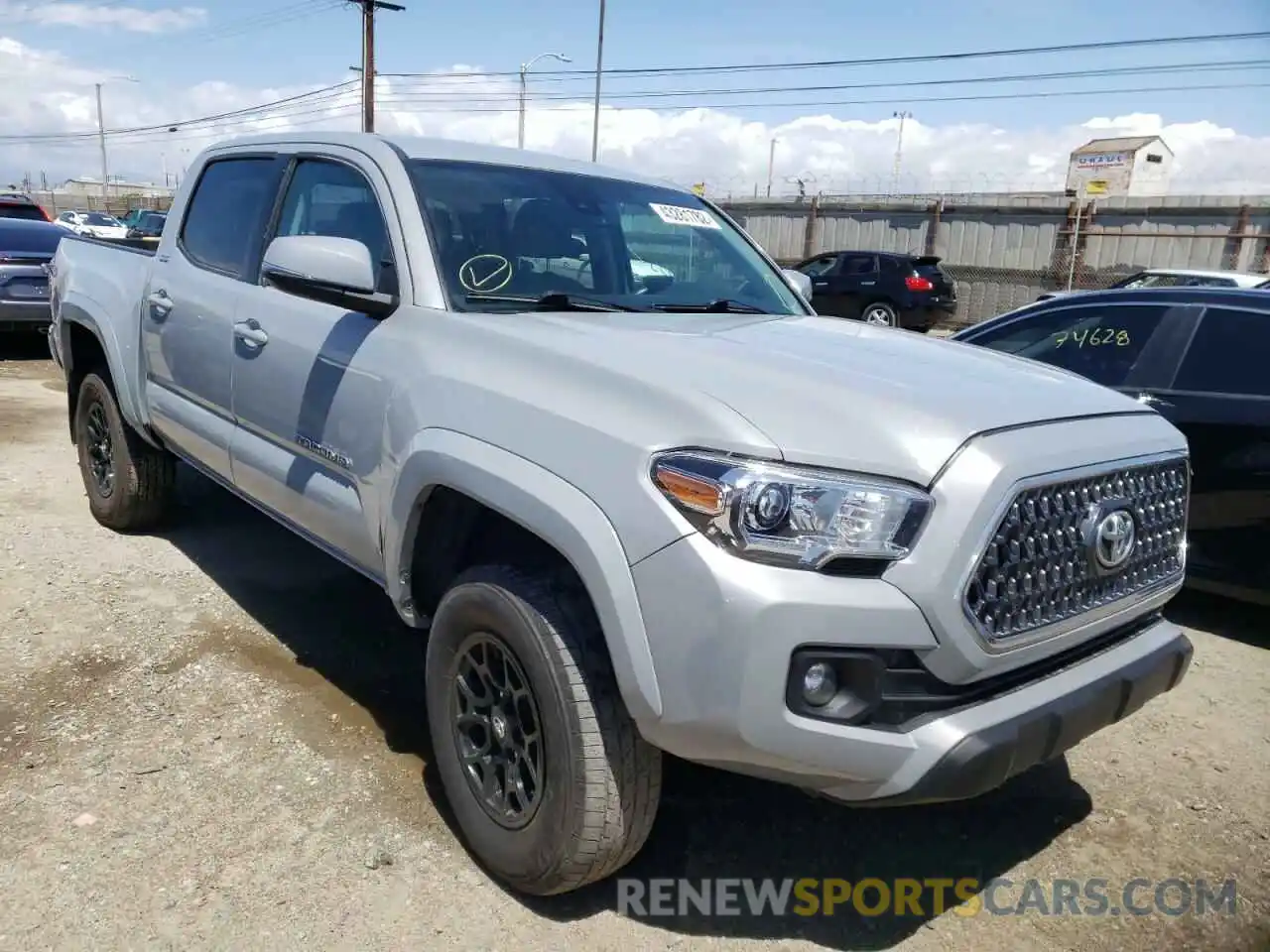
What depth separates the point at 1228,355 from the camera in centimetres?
460

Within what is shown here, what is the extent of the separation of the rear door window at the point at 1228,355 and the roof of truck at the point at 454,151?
2.61 m

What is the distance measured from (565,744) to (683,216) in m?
2.23

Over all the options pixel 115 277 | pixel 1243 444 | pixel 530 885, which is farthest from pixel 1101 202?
pixel 530 885

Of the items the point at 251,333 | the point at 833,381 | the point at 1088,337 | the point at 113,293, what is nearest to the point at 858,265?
the point at 1088,337

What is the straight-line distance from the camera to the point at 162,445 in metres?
4.72

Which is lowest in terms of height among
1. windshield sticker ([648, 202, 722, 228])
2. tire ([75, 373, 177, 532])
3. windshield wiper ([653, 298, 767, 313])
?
tire ([75, 373, 177, 532])

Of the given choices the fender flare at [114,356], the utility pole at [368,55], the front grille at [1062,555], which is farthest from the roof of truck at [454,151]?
the utility pole at [368,55]

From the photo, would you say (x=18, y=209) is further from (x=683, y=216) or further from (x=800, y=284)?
(x=800, y=284)

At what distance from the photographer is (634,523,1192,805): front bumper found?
199cm

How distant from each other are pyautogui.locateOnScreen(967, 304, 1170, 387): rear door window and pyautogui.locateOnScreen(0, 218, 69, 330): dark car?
9432 millimetres

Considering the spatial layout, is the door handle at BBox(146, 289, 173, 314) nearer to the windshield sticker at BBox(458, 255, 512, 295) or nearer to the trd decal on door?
the trd decal on door

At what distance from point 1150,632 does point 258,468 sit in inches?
114

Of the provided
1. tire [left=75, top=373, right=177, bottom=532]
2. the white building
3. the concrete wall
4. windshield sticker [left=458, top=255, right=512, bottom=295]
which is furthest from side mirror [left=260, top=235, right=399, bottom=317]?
the white building

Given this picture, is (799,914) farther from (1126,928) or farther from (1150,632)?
(1150,632)
